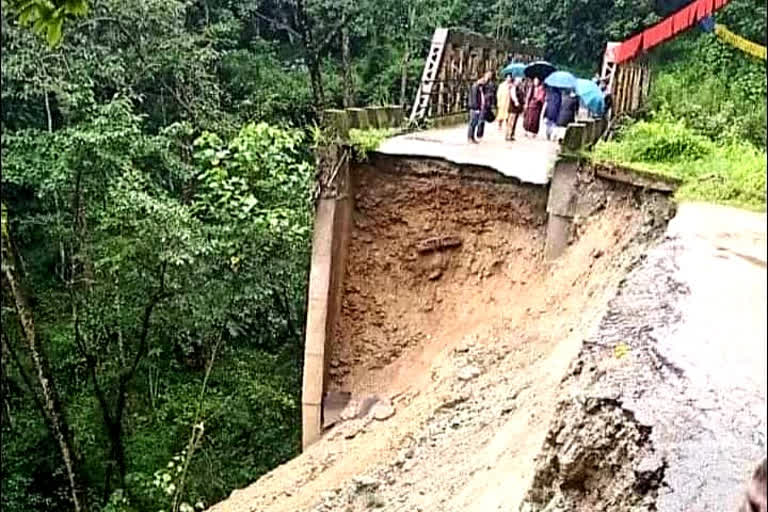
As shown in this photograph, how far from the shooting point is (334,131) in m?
10.5

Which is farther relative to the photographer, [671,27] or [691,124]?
[671,27]

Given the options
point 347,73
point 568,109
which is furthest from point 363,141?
point 347,73

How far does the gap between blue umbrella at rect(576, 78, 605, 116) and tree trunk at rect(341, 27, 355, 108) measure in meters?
7.10

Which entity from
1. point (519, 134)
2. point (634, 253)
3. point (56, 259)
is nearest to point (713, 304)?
point (634, 253)

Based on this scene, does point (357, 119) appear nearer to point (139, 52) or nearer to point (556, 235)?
point (556, 235)

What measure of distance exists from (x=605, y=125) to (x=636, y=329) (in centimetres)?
574

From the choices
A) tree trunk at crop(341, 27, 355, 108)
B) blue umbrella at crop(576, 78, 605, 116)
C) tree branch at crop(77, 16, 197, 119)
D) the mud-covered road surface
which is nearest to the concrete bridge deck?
blue umbrella at crop(576, 78, 605, 116)

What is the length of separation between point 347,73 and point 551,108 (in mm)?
6680

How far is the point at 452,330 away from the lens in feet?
35.1

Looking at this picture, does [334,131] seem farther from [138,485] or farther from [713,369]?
[713,369]

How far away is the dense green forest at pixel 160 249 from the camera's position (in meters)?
11.9

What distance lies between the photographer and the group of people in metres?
12.5


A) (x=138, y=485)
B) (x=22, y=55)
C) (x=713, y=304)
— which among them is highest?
(x=22, y=55)

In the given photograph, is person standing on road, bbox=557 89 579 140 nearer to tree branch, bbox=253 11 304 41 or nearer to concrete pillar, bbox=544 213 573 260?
concrete pillar, bbox=544 213 573 260
